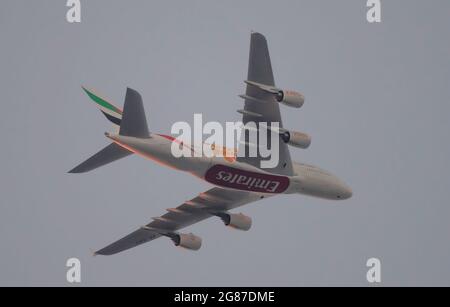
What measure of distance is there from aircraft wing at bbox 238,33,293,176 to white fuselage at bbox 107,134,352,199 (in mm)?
646

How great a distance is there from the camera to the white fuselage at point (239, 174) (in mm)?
47312

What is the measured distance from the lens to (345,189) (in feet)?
182

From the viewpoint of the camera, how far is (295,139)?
162ft

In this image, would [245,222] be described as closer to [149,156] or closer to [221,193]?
[221,193]

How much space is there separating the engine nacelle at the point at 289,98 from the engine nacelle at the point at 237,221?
10.4m

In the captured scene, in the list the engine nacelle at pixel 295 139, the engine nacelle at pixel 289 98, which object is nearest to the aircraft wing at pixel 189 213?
the engine nacelle at pixel 295 139

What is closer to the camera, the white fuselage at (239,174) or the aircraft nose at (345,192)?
the white fuselage at (239,174)

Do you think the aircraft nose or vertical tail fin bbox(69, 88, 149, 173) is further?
the aircraft nose

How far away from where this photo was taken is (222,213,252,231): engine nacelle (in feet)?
179

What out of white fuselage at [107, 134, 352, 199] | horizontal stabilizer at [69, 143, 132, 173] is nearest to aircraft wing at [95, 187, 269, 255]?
white fuselage at [107, 134, 352, 199]

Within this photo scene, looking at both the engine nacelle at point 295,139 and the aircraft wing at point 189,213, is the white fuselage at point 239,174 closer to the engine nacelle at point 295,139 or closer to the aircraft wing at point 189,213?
the engine nacelle at point 295,139

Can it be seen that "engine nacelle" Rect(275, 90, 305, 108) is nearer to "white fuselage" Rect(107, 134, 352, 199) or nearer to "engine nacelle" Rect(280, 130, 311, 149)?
"engine nacelle" Rect(280, 130, 311, 149)

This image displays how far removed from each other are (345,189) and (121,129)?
53.9ft

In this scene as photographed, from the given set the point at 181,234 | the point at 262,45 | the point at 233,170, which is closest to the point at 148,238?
the point at 181,234
